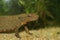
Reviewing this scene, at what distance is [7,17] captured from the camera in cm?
587

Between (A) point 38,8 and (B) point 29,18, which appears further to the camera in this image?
(A) point 38,8

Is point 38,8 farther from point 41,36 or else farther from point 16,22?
point 41,36

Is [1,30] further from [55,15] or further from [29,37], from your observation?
[55,15]

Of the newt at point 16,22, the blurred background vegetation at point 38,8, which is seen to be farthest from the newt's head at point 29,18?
the blurred background vegetation at point 38,8

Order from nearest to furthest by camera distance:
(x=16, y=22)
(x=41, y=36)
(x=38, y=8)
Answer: (x=41, y=36), (x=16, y=22), (x=38, y=8)

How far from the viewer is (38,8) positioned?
6.14 meters

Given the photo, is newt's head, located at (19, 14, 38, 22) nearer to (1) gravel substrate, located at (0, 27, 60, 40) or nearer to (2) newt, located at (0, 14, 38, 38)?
(2) newt, located at (0, 14, 38, 38)

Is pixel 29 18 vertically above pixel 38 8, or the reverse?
pixel 38 8

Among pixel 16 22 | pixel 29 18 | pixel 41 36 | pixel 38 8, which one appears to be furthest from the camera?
pixel 38 8

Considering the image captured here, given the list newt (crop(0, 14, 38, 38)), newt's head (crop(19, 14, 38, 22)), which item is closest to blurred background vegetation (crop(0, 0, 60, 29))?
newt (crop(0, 14, 38, 38))

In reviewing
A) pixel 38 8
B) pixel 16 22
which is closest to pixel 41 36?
pixel 16 22

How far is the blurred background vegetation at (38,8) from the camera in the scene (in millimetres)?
6098

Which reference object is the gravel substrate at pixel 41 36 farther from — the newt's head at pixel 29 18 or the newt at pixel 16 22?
the newt's head at pixel 29 18

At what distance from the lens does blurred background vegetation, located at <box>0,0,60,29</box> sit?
610 cm
